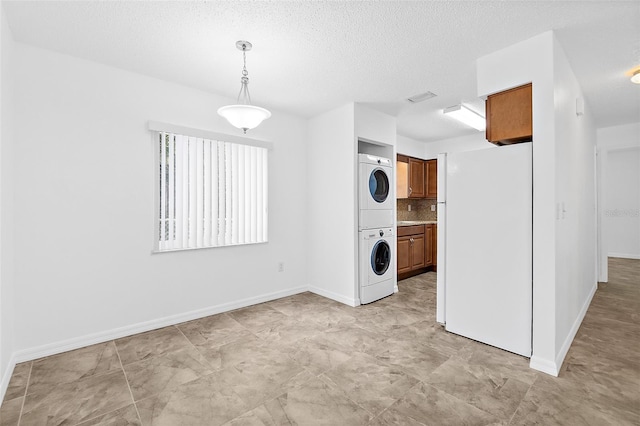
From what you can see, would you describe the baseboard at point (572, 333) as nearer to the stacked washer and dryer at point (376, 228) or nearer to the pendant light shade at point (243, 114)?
the stacked washer and dryer at point (376, 228)

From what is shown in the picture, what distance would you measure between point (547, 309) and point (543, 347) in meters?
0.28

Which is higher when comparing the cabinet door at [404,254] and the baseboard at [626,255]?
the cabinet door at [404,254]

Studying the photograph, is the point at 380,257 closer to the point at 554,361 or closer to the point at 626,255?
the point at 554,361

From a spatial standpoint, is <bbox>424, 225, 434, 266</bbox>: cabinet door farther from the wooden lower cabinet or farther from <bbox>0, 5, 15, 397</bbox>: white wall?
<bbox>0, 5, 15, 397</bbox>: white wall

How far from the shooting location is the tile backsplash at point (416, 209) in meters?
6.34

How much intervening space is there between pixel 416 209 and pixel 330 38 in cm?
489

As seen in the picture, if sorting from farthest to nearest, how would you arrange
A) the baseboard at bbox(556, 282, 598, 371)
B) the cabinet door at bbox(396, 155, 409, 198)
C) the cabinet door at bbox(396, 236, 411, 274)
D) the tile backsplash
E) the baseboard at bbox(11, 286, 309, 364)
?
the tile backsplash < the cabinet door at bbox(396, 155, 409, 198) < the cabinet door at bbox(396, 236, 411, 274) < the baseboard at bbox(11, 286, 309, 364) < the baseboard at bbox(556, 282, 598, 371)

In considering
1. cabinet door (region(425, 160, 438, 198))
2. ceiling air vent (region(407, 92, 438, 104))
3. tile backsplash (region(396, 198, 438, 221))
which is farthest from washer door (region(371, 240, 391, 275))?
cabinet door (region(425, 160, 438, 198))

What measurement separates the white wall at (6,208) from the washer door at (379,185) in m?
3.40

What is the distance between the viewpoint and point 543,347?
224 cm

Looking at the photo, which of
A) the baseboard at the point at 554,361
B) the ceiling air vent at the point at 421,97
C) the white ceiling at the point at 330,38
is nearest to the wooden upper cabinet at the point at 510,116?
the white ceiling at the point at 330,38

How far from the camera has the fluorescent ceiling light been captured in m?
3.93

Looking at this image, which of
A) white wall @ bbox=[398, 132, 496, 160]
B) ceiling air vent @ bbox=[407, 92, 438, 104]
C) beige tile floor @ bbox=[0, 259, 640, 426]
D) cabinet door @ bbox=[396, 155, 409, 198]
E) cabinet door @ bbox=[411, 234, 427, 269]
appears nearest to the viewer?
beige tile floor @ bbox=[0, 259, 640, 426]

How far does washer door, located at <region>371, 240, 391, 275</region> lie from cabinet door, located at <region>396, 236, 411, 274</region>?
68 cm
